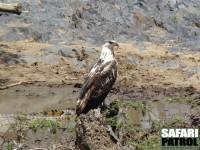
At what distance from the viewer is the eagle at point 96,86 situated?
32.7ft

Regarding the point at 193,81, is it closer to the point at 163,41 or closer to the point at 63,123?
the point at 163,41

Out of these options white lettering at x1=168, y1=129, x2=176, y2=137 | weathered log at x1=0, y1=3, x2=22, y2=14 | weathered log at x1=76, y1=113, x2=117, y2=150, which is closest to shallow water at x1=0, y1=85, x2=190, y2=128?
weathered log at x1=0, y1=3, x2=22, y2=14

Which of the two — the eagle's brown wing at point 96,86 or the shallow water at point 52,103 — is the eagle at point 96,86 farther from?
the shallow water at point 52,103

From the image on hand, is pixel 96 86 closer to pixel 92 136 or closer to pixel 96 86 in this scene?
pixel 96 86

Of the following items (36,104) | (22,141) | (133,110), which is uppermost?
(22,141)

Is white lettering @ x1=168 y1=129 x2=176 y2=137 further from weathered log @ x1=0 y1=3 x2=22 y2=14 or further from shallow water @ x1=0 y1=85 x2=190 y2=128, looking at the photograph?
weathered log @ x1=0 y1=3 x2=22 y2=14

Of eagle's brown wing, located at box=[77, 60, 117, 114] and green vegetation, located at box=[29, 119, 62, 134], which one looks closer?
eagle's brown wing, located at box=[77, 60, 117, 114]

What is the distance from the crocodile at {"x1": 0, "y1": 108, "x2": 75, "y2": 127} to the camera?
13031 mm

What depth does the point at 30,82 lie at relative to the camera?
16.8 m

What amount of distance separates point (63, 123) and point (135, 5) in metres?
12.3

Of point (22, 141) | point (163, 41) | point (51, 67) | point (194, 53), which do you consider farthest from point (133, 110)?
point (163, 41)

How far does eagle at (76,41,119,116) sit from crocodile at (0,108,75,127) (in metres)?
2.54

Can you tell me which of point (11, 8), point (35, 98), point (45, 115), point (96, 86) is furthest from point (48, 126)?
point (35, 98)

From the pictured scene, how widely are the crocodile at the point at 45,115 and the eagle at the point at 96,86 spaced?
2.54m
